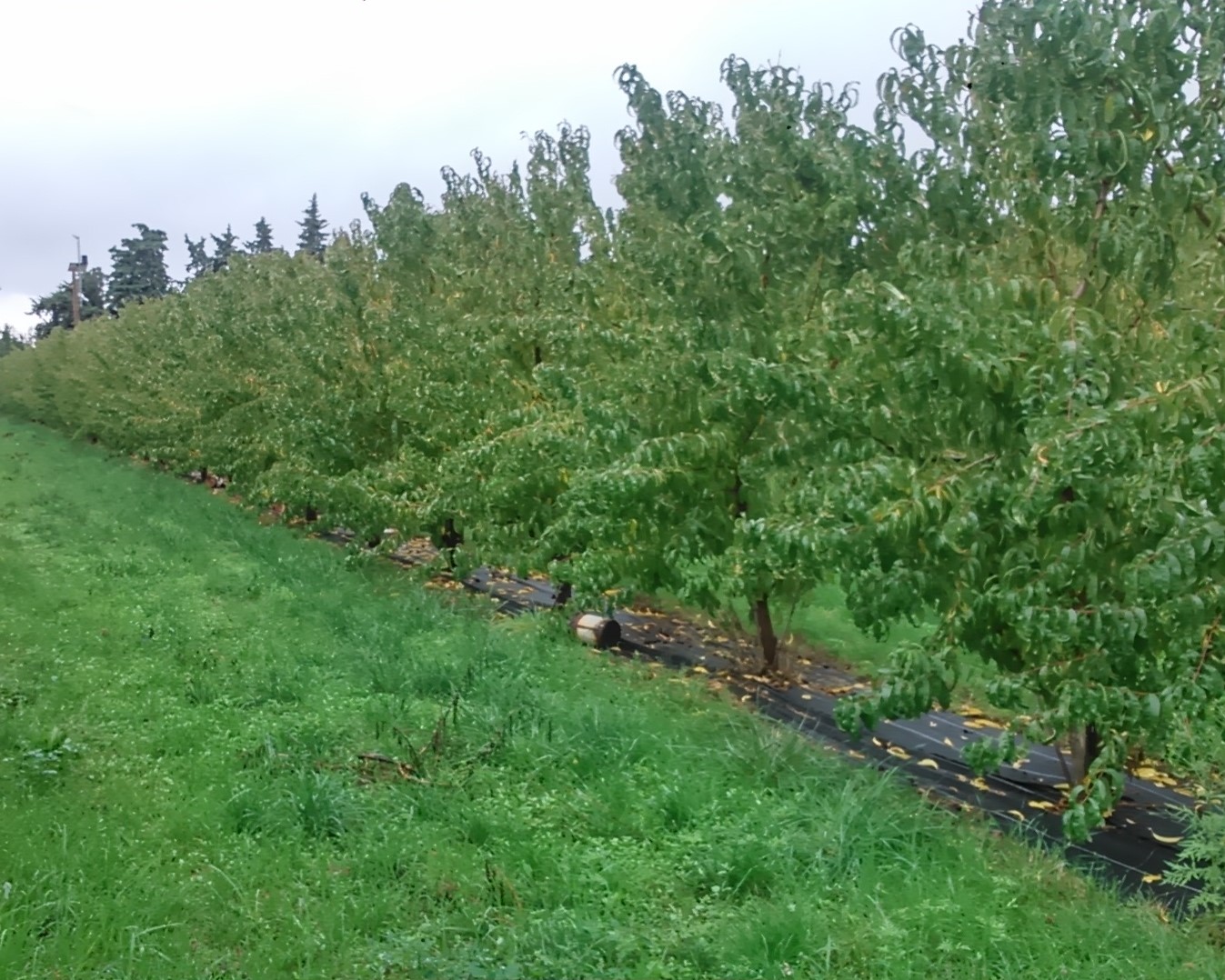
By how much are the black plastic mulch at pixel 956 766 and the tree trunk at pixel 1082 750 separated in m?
0.22

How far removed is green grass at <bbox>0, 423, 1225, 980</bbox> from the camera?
3762mm

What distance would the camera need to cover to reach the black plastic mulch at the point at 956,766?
5.16 metres

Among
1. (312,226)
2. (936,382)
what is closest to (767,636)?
(936,382)

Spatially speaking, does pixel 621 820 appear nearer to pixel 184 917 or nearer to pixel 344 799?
pixel 344 799

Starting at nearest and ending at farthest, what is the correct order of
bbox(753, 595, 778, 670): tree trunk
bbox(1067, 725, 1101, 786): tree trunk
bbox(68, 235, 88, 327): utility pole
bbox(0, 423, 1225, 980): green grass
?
bbox(0, 423, 1225, 980): green grass → bbox(1067, 725, 1101, 786): tree trunk → bbox(753, 595, 778, 670): tree trunk → bbox(68, 235, 88, 327): utility pole

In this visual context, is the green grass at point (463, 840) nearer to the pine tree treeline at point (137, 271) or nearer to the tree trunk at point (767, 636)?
the tree trunk at point (767, 636)

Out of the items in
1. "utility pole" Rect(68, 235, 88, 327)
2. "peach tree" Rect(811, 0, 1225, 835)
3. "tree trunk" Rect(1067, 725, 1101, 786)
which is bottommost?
"tree trunk" Rect(1067, 725, 1101, 786)

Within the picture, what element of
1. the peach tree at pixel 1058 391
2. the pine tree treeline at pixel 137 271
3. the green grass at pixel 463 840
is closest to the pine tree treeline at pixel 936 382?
the peach tree at pixel 1058 391

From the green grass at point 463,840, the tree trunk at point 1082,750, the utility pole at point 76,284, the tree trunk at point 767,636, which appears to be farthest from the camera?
the utility pole at point 76,284

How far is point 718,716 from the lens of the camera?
22.5ft

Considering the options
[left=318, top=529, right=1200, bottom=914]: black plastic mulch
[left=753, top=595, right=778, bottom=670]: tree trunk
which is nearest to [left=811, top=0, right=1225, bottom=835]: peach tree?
[left=318, top=529, right=1200, bottom=914]: black plastic mulch

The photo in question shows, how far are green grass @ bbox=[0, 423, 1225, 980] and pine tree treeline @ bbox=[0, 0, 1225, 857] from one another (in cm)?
59

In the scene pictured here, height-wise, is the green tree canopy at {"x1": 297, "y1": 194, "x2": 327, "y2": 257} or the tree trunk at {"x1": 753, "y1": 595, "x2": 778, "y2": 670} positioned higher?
the green tree canopy at {"x1": 297, "y1": 194, "x2": 327, "y2": 257}

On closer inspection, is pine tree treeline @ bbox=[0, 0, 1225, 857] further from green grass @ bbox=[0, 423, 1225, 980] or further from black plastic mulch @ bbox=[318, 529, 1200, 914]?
green grass @ bbox=[0, 423, 1225, 980]
